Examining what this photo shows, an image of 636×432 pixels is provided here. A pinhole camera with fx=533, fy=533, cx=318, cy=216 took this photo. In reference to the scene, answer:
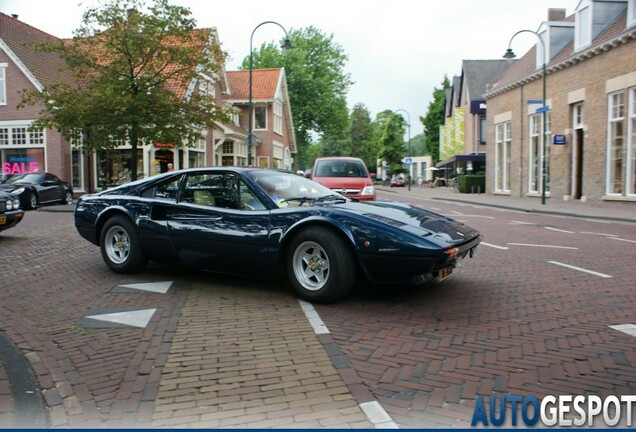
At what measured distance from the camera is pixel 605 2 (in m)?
21.9

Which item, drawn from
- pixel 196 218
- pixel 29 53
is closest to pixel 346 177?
pixel 196 218

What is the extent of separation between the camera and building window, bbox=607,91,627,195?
63.2ft

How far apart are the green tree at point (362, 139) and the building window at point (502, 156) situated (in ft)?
196

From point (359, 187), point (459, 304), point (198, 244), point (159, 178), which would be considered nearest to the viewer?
point (459, 304)

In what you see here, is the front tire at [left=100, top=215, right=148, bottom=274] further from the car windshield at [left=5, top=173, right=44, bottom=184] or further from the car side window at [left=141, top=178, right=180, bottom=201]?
the car windshield at [left=5, top=173, right=44, bottom=184]

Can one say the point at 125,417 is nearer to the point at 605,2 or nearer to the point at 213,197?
the point at 213,197

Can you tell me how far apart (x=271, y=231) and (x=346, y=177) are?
9235 millimetres

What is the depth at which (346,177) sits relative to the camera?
14492 mm

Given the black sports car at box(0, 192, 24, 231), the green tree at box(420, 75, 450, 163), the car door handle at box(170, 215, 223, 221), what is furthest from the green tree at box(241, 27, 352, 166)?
the car door handle at box(170, 215, 223, 221)

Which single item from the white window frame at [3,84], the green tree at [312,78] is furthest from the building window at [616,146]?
the green tree at [312,78]

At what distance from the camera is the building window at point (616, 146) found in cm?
1927

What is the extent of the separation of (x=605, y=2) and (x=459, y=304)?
21.8 m

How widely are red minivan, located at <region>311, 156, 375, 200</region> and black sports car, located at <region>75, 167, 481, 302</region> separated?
24.7 feet

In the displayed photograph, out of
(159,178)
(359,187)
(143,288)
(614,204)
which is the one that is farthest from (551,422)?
(614,204)
